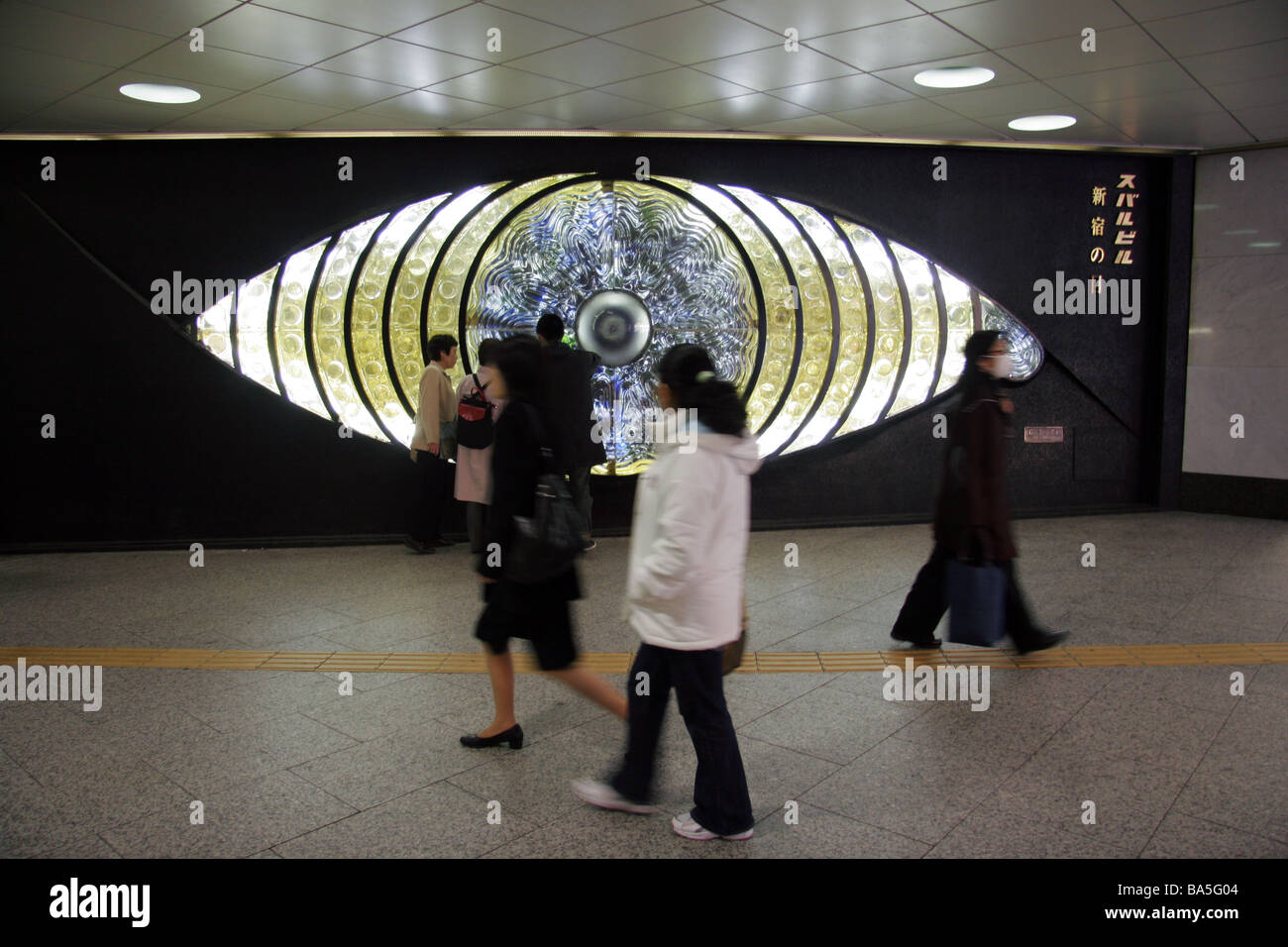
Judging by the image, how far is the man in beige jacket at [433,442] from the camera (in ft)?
21.6

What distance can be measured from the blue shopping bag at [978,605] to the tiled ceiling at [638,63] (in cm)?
282

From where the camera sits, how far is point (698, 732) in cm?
266

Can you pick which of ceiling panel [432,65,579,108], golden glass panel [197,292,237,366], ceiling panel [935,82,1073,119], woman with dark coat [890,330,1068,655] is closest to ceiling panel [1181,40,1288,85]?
ceiling panel [935,82,1073,119]

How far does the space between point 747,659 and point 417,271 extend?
4405 mm

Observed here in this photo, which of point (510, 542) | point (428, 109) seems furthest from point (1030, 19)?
point (510, 542)

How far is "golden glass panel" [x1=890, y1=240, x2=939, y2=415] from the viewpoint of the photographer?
26.4 ft

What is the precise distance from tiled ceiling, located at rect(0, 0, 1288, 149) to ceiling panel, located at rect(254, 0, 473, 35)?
0.6 inches

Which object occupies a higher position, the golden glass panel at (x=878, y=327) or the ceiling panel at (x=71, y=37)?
the ceiling panel at (x=71, y=37)

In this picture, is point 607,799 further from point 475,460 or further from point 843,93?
point 843,93

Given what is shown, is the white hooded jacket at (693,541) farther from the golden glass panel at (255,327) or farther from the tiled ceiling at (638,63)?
the golden glass panel at (255,327)

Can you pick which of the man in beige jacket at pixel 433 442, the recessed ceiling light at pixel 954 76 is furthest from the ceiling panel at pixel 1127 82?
the man in beige jacket at pixel 433 442

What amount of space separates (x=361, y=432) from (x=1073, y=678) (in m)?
5.32

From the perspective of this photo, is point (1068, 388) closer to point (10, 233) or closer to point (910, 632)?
point (910, 632)

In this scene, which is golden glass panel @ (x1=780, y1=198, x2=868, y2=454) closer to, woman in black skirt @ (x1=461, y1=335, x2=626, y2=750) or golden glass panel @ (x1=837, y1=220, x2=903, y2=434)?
golden glass panel @ (x1=837, y1=220, x2=903, y2=434)
